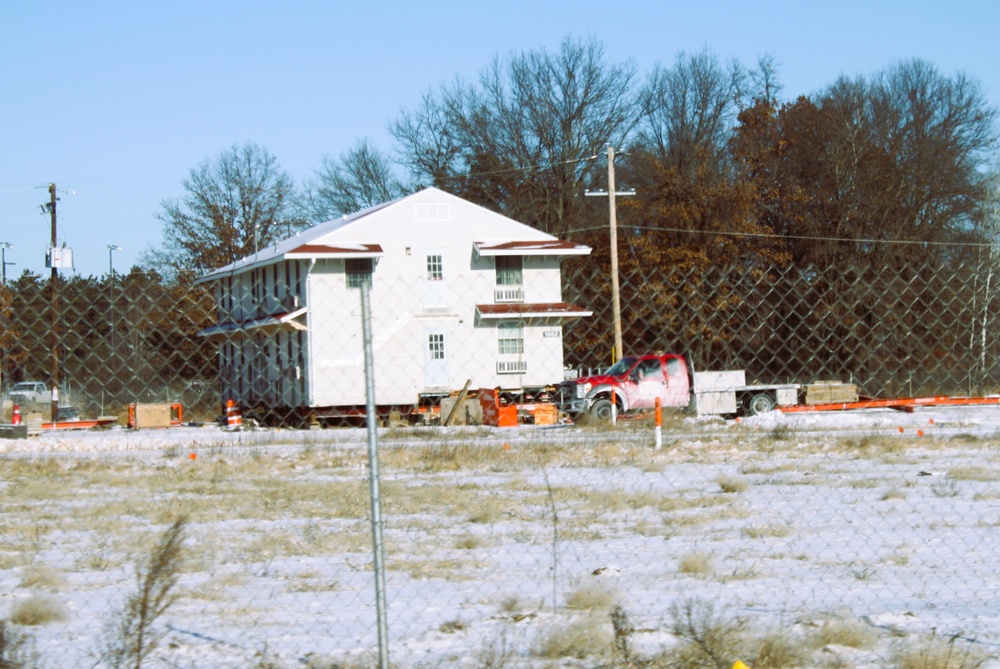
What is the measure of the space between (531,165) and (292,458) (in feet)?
128

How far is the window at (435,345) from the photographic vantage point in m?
38.3

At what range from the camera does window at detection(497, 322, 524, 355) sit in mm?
38397

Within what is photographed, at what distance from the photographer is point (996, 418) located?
26.9m

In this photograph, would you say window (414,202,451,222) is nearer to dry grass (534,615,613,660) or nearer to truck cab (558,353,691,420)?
truck cab (558,353,691,420)

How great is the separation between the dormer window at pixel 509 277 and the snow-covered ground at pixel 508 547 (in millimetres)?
20663

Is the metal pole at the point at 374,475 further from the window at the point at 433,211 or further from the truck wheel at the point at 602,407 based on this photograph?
the window at the point at 433,211

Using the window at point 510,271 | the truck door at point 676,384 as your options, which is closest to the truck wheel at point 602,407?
the truck door at point 676,384

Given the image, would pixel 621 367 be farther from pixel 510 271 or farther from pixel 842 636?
pixel 842 636

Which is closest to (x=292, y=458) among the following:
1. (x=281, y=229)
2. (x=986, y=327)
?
(x=986, y=327)

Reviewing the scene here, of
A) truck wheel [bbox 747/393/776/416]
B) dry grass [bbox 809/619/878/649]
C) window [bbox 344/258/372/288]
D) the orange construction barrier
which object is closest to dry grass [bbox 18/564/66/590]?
dry grass [bbox 809/619/878/649]

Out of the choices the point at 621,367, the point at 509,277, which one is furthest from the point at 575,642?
the point at 509,277

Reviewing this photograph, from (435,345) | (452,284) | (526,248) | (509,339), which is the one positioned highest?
(526,248)

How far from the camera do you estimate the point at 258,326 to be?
9.86 meters

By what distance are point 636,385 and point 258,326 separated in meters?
22.3
